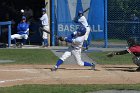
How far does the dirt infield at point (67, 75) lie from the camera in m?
12.4

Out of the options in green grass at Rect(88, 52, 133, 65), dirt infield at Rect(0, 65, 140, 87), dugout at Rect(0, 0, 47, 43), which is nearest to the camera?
dirt infield at Rect(0, 65, 140, 87)

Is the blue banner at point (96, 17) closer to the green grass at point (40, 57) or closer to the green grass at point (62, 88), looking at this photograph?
the green grass at point (40, 57)

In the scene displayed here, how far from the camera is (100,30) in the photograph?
24.0 meters

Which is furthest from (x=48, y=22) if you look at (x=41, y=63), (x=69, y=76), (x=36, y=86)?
(x=36, y=86)

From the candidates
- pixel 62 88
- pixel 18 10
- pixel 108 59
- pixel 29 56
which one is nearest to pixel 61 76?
pixel 62 88

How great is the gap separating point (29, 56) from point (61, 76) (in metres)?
5.72

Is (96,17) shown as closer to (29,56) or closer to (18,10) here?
(18,10)

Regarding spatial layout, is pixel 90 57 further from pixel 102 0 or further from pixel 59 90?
pixel 59 90

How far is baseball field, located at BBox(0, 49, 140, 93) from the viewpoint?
11.2m

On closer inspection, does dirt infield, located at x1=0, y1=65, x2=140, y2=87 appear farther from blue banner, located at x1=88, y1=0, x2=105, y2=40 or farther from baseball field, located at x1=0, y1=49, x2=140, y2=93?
blue banner, located at x1=88, y1=0, x2=105, y2=40

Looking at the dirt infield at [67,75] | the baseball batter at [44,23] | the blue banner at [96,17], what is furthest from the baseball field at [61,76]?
the blue banner at [96,17]

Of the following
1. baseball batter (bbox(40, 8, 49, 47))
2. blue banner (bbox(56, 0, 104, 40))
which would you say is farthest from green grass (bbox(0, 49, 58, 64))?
blue banner (bbox(56, 0, 104, 40))

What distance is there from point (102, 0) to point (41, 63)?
8.37 metres

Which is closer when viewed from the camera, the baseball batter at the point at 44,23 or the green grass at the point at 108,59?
the green grass at the point at 108,59
